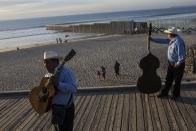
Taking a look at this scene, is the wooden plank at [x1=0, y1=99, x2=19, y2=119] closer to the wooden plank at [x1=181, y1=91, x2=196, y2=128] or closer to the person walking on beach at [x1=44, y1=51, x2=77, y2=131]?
the person walking on beach at [x1=44, y1=51, x2=77, y2=131]

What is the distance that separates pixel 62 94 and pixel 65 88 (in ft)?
0.75

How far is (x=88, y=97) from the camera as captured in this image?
30.5 feet

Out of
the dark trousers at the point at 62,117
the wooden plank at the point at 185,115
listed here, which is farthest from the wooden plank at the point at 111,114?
the dark trousers at the point at 62,117

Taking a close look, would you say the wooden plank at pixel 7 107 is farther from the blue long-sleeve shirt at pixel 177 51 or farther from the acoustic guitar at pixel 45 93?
the blue long-sleeve shirt at pixel 177 51

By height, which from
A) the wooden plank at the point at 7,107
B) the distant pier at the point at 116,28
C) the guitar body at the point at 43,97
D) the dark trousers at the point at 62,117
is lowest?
the distant pier at the point at 116,28

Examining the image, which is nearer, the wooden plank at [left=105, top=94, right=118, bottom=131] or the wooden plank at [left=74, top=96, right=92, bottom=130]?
the wooden plank at [left=105, top=94, right=118, bottom=131]

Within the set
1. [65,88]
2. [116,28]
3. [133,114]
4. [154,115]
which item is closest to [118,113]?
[133,114]

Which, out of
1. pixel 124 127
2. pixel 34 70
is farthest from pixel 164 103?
pixel 34 70

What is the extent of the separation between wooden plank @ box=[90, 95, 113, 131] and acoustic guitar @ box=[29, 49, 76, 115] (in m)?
1.83

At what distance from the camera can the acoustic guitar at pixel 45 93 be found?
505 centimetres

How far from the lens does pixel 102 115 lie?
7777 millimetres

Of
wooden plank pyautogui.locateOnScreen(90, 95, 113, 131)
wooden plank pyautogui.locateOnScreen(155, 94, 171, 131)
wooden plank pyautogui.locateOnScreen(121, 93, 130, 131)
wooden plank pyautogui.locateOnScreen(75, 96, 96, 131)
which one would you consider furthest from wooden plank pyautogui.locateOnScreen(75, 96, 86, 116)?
wooden plank pyautogui.locateOnScreen(155, 94, 171, 131)

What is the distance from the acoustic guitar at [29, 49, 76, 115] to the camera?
5051mm

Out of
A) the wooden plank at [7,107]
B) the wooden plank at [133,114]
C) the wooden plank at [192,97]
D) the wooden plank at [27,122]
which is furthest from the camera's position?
the wooden plank at [7,107]
